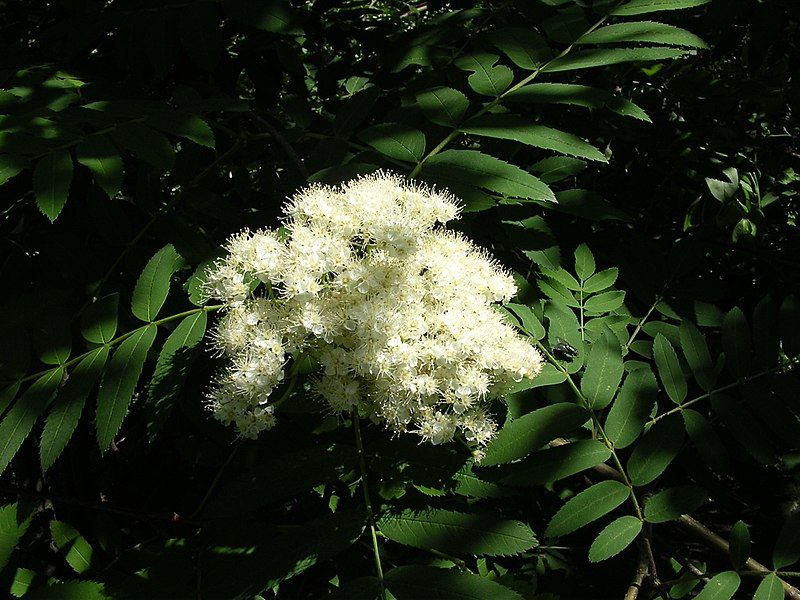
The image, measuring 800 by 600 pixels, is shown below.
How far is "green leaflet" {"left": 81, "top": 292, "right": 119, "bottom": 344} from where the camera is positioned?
1.59 m

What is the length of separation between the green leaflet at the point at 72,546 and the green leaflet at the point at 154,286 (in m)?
0.59

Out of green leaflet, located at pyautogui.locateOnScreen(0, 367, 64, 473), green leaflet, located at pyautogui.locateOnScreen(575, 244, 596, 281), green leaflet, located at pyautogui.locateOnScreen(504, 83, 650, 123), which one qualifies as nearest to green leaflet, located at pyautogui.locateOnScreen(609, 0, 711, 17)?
green leaflet, located at pyautogui.locateOnScreen(504, 83, 650, 123)

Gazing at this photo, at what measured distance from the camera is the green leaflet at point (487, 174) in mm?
1591

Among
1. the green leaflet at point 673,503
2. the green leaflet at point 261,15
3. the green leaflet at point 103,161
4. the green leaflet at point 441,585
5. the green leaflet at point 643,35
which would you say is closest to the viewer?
the green leaflet at point 441,585

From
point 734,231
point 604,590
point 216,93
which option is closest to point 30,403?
point 216,93

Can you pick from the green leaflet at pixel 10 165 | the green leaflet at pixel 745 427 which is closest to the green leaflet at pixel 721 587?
the green leaflet at pixel 745 427

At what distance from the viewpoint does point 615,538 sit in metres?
1.48

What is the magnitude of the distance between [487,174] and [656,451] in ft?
2.34

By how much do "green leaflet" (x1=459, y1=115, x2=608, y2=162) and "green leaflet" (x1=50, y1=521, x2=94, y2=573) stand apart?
54.0 inches

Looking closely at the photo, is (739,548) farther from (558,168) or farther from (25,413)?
(25,413)

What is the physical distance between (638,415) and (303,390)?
740 millimetres

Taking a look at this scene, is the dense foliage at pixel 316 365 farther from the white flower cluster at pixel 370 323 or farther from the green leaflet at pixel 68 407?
the white flower cluster at pixel 370 323

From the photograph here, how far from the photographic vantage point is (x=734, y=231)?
9.04 feet

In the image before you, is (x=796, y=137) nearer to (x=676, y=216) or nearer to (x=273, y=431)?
(x=676, y=216)
